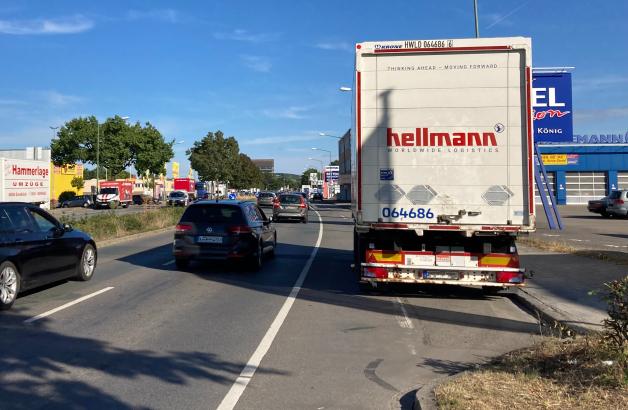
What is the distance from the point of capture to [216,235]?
11.7m

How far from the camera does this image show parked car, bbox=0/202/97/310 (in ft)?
26.6

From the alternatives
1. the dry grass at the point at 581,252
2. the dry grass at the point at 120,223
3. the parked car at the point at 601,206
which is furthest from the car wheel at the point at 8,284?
the parked car at the point at 601,206

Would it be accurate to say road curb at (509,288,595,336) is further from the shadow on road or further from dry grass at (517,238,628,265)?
dry grass at (517,238,628,265)

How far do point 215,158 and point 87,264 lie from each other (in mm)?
52613

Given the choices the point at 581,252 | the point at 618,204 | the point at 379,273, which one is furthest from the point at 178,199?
the point at 379,273

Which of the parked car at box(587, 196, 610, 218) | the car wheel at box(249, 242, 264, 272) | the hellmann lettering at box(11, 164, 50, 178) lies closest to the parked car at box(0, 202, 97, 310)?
the car wheel at box(249, 242, 264, 272)

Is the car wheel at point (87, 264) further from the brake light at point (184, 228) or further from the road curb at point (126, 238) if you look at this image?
the road curb at point (126, 238)

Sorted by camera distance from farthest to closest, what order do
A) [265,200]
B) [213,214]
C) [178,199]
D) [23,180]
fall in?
[178,199]
[265,200]
[23,180]
[213,214]

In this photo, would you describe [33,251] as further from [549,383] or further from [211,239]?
[549,383]

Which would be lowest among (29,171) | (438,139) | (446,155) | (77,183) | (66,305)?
(66,305)

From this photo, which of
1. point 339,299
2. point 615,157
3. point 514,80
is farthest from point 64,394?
point 615,157

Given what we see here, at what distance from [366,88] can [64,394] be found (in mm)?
6001

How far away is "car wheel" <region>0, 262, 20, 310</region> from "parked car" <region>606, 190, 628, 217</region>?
33302 millimetres

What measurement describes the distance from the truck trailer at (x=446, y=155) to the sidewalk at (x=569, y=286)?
0.79m
